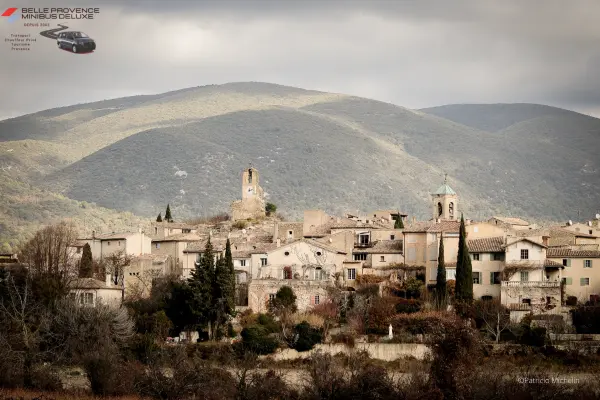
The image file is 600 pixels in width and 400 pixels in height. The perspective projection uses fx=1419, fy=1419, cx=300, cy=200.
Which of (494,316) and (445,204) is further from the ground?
(445,204)

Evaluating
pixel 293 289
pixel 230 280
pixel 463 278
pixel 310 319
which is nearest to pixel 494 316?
pixel 463 278

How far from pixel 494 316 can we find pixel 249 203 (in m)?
41.0

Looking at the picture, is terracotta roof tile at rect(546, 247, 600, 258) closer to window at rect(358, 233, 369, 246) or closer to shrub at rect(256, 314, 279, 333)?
window at rect(358, 233, 369, 246)

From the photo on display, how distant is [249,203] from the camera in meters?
112

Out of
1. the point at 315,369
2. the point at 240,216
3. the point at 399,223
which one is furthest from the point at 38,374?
the point at 240,216

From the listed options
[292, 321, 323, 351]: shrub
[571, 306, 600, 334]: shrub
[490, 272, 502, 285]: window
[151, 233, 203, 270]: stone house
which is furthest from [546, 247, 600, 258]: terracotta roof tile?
[151, 233, 203, 270]: stone house

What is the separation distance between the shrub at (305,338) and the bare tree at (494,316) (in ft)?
27.9

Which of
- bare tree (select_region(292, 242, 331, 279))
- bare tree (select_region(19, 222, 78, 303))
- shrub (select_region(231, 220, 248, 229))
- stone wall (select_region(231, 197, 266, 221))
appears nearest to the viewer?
bare tree (select_region(19, 222, 78, 303))

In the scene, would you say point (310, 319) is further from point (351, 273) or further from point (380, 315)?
point (351, 273)

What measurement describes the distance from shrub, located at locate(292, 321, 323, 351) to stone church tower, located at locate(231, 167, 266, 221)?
36459mm

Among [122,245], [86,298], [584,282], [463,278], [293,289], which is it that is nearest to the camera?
[463,278]

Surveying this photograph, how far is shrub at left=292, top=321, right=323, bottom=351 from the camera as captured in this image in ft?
238

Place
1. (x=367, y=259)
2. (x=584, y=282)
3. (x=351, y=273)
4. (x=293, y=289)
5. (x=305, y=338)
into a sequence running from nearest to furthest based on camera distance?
(x=305, y=338) → (x=584, y=282) → (x=293, y=289) → (x=351, y=273) → (x=367, y=259)

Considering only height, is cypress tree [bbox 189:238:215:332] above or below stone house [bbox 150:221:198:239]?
below
